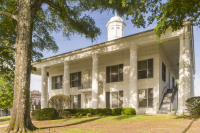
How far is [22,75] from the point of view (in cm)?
975

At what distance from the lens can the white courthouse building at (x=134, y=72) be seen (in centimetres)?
1702

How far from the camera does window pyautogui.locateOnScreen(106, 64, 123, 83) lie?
23203mm

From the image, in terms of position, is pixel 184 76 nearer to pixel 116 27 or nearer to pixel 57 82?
pixel 57 82

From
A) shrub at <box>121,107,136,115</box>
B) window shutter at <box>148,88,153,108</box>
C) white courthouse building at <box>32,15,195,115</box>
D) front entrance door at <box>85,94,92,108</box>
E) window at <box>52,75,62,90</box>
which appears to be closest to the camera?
white courthouse building at <box>32,15,195,115</box>

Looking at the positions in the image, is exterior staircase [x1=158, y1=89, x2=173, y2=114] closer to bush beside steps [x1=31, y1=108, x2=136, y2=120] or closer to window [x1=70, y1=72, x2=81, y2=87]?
bush beside steps [x1=31, y1=108, x2=136, y2=120]

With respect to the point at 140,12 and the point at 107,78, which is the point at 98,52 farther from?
the point at 140,12

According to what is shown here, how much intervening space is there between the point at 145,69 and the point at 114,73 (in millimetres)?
4322

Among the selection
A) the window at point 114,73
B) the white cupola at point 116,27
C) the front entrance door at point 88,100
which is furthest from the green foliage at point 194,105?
the white cupola at point 116,27

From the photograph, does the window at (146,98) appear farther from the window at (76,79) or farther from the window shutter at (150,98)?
the window at (76,79)

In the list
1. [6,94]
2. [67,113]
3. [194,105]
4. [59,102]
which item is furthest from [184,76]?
[6,94]

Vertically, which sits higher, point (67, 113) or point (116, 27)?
point (116, 27)

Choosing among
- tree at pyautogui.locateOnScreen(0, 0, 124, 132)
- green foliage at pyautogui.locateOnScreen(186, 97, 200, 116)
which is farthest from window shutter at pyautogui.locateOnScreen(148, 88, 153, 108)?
tree at pyautogui.locateOnScreen(0, 0, 124, 132)

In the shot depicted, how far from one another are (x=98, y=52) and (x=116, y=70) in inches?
136

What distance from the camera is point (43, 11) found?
17.8 m
